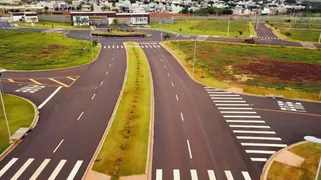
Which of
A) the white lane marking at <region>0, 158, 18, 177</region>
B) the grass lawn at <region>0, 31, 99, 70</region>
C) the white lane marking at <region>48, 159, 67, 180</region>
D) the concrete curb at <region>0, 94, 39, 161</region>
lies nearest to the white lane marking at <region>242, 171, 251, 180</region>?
the white lane marking at <region>48, 159, 67, 180</region>

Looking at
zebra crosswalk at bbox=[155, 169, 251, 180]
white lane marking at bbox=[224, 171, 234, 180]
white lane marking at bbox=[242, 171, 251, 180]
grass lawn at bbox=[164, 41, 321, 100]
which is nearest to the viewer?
zebra crosswalk at bbox=[155, 169, 251, 180]

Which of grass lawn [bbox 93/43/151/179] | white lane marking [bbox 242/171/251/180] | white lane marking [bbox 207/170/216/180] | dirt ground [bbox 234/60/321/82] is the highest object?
dirt ground [bbox 234/60/321/82]

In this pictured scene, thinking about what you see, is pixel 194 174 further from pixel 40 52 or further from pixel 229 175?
pixel 40 52

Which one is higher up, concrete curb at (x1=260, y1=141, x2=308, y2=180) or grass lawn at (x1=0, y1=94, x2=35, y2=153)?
grass lawn at (x1=0, y1=94, x2=35, y2=153)

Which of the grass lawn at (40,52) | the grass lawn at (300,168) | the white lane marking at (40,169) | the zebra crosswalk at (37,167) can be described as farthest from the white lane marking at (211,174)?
the grass lawn at (40,52)

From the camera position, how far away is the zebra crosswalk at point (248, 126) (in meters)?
32.1

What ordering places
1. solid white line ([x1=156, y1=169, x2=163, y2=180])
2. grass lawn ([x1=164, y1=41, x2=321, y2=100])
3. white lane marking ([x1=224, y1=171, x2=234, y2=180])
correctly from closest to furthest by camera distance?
solid white line ([x1=156, y1=169, x2=163, y2=180])
white lane marking ([x1=224, y1=171, x2=234, y2=180])
grass lawn ([x1=164, y1=41, x2=321, y2=100])

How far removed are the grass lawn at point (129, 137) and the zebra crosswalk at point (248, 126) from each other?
11.6 metres

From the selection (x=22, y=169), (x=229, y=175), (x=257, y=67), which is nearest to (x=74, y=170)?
(x=22, y=169)

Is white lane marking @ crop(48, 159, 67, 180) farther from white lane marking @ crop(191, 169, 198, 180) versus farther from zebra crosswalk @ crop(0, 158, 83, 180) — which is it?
white lane marking @ crop(191, 169, 198, 180)

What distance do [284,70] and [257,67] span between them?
6093 mm

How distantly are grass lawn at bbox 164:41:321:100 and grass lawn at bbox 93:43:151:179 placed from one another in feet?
54.3

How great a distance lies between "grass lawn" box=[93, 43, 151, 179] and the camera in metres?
27.7

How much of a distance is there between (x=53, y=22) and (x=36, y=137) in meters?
131
